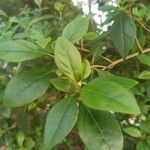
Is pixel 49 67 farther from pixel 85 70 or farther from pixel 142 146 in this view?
pixel 85 70

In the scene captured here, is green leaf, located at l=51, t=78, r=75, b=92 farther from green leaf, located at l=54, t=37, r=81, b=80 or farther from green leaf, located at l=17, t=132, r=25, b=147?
green leaf, located at l=17, t=132, r=25, b=147

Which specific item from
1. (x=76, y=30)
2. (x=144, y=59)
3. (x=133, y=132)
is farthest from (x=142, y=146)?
(x=76, y=30)

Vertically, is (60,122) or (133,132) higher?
(60,122)

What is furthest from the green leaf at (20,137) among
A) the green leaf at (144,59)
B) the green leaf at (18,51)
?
the green leaf at (18,51)

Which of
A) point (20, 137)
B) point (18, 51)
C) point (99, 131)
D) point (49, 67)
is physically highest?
point (18, 51)

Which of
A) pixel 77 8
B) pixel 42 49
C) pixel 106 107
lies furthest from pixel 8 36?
pixel 77 8

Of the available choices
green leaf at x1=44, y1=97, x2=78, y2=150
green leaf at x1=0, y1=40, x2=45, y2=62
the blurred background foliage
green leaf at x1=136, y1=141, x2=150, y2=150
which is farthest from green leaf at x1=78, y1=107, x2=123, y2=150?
green leaf at x1=136, y1=141, x2=150, y2=150

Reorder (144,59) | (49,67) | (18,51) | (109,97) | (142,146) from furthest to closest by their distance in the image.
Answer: (49,67) < (142,146) < (144,59) < (18,51) < (109,97)
